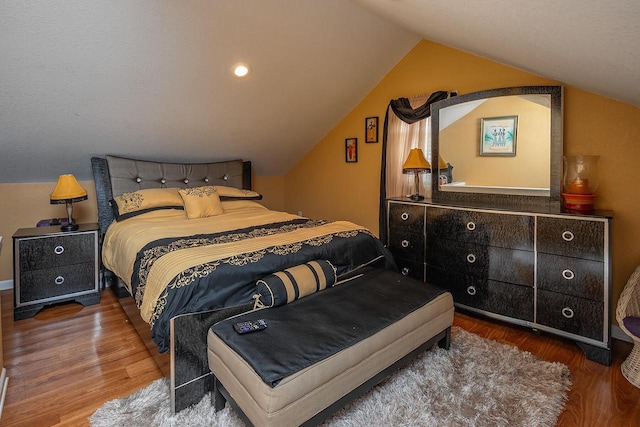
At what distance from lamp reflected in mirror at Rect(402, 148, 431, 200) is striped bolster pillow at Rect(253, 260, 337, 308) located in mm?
1411

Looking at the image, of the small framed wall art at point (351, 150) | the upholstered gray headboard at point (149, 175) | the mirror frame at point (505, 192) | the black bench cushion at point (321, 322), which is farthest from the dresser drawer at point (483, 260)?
the upholstered gray headboard at point (149, 175)

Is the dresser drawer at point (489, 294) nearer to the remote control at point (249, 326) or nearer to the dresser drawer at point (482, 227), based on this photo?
the dresser drawer at point (482, 227)

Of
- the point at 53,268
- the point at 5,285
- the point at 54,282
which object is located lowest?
the point at 5,285

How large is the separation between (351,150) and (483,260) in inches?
80.8

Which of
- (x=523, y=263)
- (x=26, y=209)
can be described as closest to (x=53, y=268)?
(x=26, y=209)

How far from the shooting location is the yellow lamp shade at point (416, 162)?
10.1ft

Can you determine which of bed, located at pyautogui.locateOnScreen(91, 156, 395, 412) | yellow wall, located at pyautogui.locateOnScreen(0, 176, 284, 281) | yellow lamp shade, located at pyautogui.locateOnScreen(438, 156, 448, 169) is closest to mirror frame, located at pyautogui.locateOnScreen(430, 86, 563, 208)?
yellow lamp shade, located at pyautogui.locateOnScreen(438, 156, 448, 169)

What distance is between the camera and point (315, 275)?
6.56ft

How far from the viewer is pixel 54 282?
9.25 ft

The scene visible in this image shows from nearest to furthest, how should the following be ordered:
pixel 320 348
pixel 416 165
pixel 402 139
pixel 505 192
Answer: pixel 320 348, pixel 505 192, pixel 416 165, pixel 402 139

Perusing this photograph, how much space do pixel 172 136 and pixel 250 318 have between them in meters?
2.35

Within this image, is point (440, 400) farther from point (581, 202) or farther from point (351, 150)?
point (351, 150)

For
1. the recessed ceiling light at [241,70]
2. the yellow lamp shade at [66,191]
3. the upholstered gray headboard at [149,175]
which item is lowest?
the yellow lamp shade at [66,191]

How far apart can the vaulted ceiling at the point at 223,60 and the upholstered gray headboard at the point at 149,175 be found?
5.2 inches
